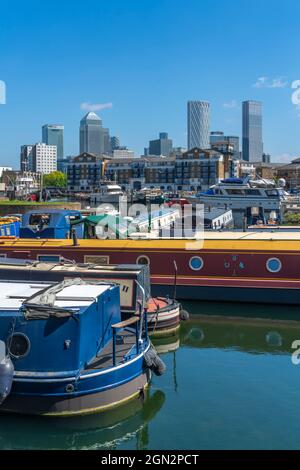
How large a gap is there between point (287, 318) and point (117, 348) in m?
9.64

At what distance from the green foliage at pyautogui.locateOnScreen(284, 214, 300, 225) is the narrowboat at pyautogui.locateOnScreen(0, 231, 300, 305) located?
28908 mm

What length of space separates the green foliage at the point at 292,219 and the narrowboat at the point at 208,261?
2891 centimetres

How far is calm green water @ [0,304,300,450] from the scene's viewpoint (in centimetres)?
1232

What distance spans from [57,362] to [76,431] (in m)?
1.54

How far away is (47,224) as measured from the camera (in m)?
27.4

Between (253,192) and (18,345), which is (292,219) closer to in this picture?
(253,192)

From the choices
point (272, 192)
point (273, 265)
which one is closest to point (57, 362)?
point (273, 265)

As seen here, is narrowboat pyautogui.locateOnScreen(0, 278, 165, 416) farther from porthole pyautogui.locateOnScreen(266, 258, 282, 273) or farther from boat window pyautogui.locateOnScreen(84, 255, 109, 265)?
porthole pyautogui.locateOnScreen(266, 258, 282, 273)

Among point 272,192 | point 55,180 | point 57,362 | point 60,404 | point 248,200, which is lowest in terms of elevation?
point 60,404

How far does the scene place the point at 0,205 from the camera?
75.2 metres

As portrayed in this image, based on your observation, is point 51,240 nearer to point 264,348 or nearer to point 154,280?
point 154,280

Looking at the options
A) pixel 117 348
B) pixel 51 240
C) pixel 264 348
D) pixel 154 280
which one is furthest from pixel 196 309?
pixel 117 348

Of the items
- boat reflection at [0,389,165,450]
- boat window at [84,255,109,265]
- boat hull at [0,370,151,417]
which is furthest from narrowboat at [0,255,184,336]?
boat window at [84,255,109,265]

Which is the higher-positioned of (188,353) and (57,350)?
(57,350)
